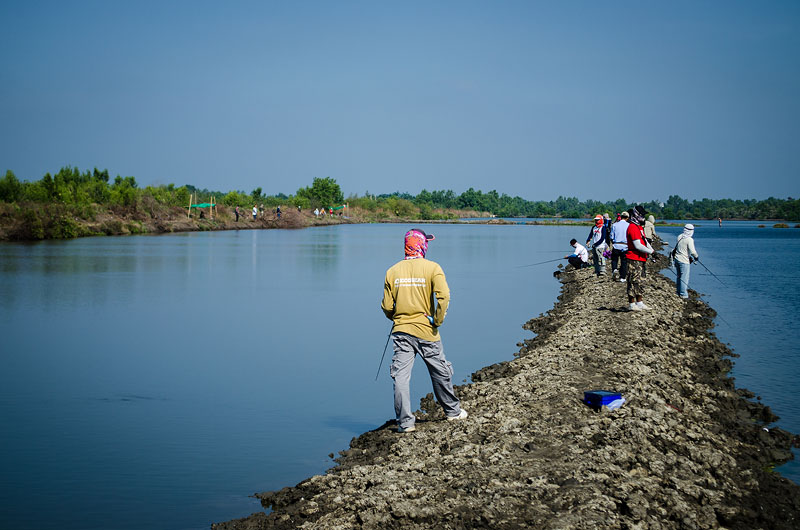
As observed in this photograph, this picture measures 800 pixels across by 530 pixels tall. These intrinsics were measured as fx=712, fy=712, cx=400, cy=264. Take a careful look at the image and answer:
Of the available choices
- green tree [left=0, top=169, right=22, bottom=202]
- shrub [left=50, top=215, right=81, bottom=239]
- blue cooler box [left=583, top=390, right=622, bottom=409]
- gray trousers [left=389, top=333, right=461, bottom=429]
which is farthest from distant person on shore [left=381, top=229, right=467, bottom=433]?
green tree [left=0, top=169, right=22, bottom=202]

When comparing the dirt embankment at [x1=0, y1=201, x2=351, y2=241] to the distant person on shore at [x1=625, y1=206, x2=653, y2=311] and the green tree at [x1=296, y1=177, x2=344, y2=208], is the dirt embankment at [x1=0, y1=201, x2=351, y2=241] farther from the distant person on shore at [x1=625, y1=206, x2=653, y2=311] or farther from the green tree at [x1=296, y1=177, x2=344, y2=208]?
the distant person on shore at [x1=625, y1=206, x2=653, y2=311]

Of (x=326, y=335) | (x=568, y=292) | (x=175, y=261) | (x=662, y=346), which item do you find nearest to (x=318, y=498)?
(x=662, y=346)

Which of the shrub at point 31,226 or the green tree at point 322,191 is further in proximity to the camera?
the green tree at point 322,191

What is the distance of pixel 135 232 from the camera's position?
196 ft

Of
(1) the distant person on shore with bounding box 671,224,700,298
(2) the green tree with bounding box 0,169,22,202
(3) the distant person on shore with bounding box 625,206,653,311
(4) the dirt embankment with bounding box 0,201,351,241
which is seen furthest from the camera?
(2) the green tree with bounding box 0,169,22,202

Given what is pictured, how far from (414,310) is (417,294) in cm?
17

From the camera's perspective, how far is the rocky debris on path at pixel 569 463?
5383 mm

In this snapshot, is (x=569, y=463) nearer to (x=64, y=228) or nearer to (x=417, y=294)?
(x=417, y=294)

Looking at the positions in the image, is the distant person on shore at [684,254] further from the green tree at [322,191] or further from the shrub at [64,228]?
the green tree at [322,191]

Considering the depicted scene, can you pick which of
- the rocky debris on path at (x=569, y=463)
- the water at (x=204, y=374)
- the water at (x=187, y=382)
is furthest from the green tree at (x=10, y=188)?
the rocky debris on path at (x=569, y=463)

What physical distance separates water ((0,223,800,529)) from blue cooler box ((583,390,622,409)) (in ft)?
6.18

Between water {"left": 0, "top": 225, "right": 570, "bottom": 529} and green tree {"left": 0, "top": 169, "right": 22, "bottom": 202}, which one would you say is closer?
water {"left": 0, "top": 225, "right": 570, "bottom": 529}

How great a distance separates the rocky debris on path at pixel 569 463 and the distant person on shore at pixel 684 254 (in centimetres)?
691

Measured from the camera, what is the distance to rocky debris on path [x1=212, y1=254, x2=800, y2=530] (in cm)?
538
